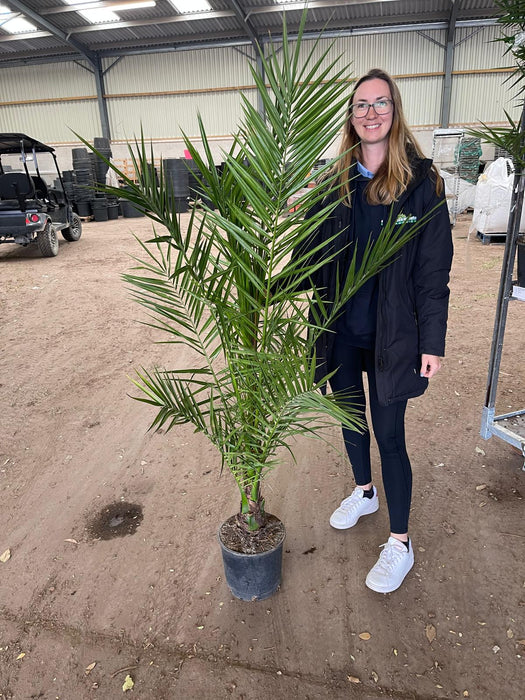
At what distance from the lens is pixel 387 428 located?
1.74 metres

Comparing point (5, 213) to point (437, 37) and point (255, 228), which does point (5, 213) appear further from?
point (437, 37)

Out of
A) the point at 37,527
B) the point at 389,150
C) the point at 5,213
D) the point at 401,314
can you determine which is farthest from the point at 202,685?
the point at 5,213

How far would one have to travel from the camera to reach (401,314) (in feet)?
5.25

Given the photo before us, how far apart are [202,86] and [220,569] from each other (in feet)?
56.3

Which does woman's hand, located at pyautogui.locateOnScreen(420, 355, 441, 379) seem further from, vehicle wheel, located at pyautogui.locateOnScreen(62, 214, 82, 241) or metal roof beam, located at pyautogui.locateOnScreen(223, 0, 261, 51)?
metal roof beam, located at pyautogui.locateOnScreen(223, 0, 261, 51)

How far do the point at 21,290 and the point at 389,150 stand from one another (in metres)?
5.73

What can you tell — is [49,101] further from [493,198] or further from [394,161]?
[394,161]

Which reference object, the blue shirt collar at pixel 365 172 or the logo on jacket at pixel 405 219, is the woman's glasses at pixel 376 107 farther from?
the logo on jacket at pixel 405 219

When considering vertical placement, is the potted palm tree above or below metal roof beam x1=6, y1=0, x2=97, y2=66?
below

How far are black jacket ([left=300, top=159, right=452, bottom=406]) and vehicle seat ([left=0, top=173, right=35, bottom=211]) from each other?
7.02 metres

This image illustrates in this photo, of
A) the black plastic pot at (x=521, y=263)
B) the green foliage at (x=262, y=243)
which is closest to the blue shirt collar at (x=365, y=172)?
the green foliage at (x=262, y=243)

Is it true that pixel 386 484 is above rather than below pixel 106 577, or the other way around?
above

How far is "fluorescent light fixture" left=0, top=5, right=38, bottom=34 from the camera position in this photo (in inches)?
528

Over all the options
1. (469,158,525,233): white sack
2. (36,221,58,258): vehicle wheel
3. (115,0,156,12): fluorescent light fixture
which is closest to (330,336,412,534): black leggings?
(469,158,525,233): white sack
